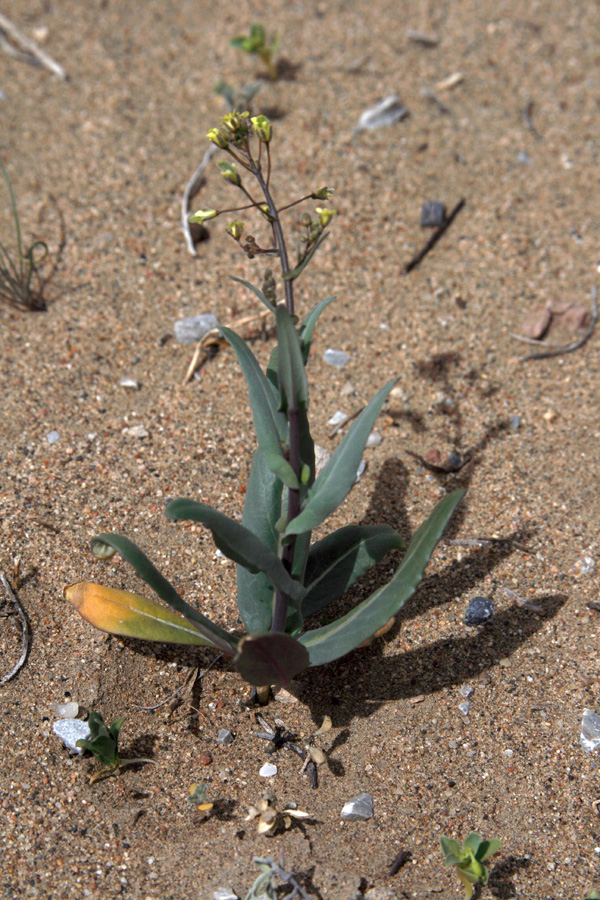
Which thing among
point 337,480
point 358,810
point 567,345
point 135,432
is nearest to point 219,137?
point 337,480

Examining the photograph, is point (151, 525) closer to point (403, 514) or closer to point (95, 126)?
point (403, 514)

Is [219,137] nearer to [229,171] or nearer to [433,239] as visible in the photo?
[229,171]

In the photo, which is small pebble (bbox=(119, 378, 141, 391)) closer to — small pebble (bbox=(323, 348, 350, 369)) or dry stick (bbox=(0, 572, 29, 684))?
small pebble (bbox=(323, 348, 350, 369))

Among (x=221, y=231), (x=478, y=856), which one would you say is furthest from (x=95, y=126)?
(x=478, y=856)

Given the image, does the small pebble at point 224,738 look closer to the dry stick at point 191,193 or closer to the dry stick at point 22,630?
the dry stick at point 22,630

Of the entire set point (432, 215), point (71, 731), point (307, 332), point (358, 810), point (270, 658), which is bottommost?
point (358, 810)

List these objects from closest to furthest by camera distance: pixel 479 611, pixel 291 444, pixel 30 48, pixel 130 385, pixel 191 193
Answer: pixel 291 444 → pixel 479 611 → pixel 130 385 → pixel 191 193 → pixel 30 48
